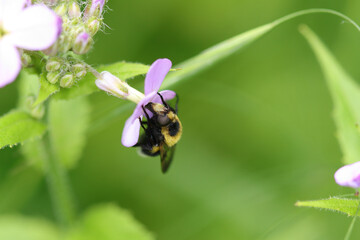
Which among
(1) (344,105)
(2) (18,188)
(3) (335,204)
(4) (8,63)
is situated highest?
(2) (18,188)

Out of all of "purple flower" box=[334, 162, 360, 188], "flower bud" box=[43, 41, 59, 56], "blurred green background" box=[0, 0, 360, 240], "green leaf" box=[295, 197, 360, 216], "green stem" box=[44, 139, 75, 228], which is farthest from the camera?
"blurred green background" box=[0, 0, 360, 240]

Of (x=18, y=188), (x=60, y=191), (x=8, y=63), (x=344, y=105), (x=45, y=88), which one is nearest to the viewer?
(x=8, y=63)

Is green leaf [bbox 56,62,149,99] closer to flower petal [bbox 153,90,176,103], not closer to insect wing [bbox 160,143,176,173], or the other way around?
flower petal [bbox 153,90,176,103]

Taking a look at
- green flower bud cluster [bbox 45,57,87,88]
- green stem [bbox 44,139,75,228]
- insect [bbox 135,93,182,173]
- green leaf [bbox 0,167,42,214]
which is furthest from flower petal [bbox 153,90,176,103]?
green leaf [bbox 0,167,42,214]

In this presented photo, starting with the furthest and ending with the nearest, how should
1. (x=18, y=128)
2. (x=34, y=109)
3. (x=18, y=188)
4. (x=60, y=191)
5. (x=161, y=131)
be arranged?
(x=18, y=188) < (x=60, y=191) < (x=34, y=109) < (x=18, y=128) < (x=161, y=131)

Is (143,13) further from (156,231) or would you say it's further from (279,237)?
(279,237)

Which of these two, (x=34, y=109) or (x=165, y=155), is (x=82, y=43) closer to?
(x=34, y=109)

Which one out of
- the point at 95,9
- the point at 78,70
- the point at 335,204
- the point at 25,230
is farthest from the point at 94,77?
the point at 25,230
